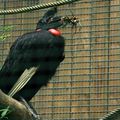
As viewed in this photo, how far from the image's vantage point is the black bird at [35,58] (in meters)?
2.71

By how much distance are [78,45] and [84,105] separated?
1.00 feet

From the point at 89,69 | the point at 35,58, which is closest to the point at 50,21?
the point at 35,58

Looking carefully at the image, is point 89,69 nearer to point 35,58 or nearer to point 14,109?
point 35,58

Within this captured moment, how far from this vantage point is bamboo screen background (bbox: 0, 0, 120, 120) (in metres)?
3.13

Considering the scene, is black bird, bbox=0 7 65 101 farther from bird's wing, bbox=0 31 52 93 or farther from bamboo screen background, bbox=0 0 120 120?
bamboo screen background, bbox=0 0 120 120

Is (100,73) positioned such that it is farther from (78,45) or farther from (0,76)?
(0,76)

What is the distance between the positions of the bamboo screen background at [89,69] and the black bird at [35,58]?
334 mm

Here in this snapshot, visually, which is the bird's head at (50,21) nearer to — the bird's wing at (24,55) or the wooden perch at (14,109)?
the bird's wing at (24,55)

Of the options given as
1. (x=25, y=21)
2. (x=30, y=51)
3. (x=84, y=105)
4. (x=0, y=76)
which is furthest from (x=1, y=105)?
(x=25, y=21)

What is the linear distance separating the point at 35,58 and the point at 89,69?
46 centimetres

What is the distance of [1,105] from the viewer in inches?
80.2

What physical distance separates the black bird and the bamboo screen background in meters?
0.33

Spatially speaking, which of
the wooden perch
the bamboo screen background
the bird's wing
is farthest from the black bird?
the wooden perch

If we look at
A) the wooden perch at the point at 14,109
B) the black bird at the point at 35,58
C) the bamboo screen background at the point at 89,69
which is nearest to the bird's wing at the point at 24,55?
the black bird at the point at 35,58
